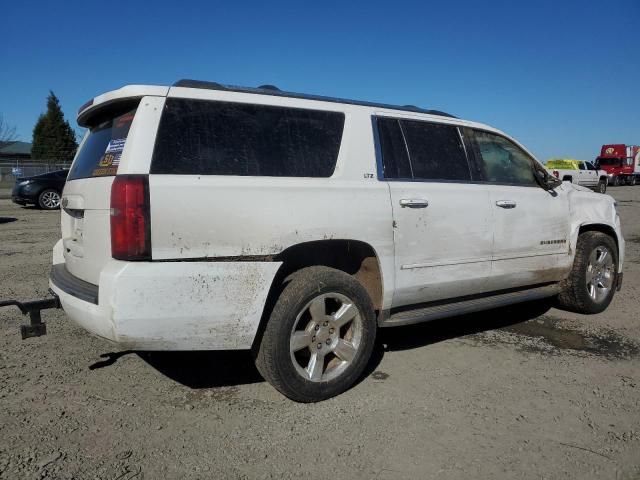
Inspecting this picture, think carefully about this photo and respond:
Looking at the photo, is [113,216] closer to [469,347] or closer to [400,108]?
[400,108]

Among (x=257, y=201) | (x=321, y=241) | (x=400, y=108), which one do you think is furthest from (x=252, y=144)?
(x=400, y=108)

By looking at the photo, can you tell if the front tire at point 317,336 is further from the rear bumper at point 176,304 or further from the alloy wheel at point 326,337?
the rear bumper at point 176,304

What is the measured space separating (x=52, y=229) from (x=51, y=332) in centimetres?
803

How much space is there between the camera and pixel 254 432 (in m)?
3.11

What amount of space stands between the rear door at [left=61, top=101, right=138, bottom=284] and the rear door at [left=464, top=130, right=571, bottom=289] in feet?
9.45

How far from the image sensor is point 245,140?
331cm

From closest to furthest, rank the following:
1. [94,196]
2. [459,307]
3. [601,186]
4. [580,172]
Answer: [94,196]
[459,307]
[580,172]
[601,186]

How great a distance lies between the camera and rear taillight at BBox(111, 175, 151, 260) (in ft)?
9.45

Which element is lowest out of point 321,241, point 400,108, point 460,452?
point 460,452

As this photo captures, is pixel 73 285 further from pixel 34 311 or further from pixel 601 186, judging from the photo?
pixel 601 186

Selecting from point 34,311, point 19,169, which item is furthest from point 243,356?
point 19,169

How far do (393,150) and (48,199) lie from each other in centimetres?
1592

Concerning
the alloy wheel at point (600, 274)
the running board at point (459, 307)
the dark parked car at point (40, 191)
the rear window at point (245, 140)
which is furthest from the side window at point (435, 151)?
the dark parked car at point (40, 191)

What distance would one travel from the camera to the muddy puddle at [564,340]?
14.9ft
